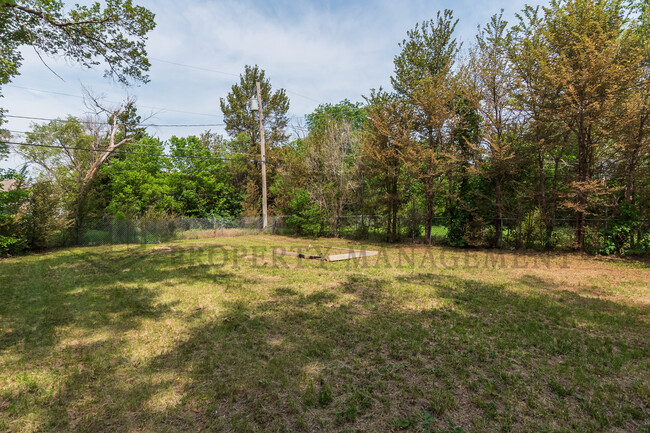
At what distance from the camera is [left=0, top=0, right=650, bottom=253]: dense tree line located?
10.2m

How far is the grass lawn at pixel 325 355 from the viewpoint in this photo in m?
2.51

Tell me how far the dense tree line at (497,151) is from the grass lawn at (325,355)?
A: 5837mm

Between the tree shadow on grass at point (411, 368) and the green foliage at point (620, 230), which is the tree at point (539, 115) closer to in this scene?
the green foliage at point (620, 230)

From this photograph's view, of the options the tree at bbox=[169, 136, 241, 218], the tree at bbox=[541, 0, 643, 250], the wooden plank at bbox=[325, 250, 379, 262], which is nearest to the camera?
the tree at bbox=[541, 0, 643, 250]

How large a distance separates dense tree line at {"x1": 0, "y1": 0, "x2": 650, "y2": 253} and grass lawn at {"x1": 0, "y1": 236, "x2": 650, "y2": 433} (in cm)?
584

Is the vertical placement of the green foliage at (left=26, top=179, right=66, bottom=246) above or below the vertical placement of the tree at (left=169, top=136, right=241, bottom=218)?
below

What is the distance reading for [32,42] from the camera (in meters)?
6.41

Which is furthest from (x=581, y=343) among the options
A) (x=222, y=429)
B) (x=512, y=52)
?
(x=512, y=52)

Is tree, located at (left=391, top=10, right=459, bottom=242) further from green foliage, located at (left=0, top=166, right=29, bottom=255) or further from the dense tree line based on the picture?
green foliage, located at (left=0, top=166, right=29, bottom=255)

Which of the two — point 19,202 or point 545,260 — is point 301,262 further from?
point 19,202

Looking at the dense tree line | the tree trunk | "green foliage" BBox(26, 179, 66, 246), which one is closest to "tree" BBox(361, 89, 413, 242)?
the dense tree line

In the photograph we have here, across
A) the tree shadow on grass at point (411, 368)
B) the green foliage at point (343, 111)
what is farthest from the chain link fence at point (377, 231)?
the green foliage at point (343, 111)

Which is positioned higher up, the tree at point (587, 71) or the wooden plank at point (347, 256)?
the tree at point (587, 71)

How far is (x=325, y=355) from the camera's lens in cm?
355
